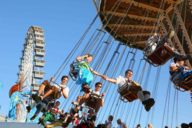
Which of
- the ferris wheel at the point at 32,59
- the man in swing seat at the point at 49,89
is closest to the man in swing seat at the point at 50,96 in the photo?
the man in swing seat at the point at 49,89

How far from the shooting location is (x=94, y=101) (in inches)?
435

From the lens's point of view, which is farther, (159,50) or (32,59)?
(32,59)

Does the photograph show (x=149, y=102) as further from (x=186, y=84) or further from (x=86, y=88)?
(x=86, y=88)

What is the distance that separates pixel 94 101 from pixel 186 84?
2.51 metres

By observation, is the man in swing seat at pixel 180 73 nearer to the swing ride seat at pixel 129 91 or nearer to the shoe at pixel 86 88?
the swing ride seat at pixel 129 91

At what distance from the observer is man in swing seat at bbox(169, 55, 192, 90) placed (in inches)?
418

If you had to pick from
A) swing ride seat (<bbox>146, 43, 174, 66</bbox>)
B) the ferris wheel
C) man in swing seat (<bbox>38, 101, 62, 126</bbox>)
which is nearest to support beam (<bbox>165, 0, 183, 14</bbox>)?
swing ride seat (<bbox>146, 43, 174, 66</bbox>)

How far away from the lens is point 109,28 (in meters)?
18.0

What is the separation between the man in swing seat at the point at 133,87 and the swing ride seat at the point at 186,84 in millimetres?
824

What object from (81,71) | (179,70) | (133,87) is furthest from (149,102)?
(81,71)

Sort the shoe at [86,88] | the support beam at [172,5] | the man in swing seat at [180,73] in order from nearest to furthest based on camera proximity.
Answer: the man in swing seat at [180,73]
the shoe at [86,88]
the support beam at [172,5]

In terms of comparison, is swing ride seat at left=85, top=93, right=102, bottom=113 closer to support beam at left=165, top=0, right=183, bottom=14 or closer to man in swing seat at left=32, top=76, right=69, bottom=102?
man in swing seat at left=32, top=76, right=69, bottom=102

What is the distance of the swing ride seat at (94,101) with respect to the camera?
36.2ft

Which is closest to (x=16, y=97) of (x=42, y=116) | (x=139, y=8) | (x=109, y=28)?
(x=109, y=28)
